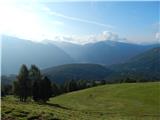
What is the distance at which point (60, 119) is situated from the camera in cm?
2145

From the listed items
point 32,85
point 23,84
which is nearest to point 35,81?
point 32,85

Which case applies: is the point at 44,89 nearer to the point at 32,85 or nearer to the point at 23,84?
the point at 32,85

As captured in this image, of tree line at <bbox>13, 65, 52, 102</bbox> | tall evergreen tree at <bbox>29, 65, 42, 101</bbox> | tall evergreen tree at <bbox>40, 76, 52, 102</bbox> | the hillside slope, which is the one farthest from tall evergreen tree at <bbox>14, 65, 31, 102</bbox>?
the hillside slope

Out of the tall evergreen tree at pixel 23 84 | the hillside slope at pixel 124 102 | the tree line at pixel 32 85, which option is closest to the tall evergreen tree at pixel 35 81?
the tree line at pixel 32 85

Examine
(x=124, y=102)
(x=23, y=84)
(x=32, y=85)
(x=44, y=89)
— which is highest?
(x=23, y=84)

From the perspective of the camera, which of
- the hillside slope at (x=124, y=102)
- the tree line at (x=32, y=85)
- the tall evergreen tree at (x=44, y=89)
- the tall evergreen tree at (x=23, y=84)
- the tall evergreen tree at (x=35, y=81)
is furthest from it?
the tall evergreen tree at (x=44, y=89)

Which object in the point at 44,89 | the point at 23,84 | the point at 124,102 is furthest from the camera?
the point at 124,102

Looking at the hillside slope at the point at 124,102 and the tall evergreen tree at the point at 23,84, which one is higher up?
the tall evergreen tree at the point at 23,84

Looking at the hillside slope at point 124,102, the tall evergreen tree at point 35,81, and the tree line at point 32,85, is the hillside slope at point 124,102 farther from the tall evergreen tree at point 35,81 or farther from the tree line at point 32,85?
the tall evergreen tree at point 35,81

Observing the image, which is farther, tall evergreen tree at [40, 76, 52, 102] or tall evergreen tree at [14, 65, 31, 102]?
tall evergreen tree at [40, 76, 52, 102]

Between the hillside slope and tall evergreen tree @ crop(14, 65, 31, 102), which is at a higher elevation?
tall evergreen tree @ crop(14, 65, 31, 102)

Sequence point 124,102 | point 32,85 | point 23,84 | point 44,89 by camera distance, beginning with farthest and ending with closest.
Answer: point 124,102 < point 44,89 < point 32,85 < point 23,84

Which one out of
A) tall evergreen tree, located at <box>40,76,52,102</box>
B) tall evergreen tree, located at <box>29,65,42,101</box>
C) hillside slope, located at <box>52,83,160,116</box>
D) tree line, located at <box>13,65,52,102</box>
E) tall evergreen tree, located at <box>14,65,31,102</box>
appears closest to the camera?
hillside slope, located at <box>52,83,160,116</box>

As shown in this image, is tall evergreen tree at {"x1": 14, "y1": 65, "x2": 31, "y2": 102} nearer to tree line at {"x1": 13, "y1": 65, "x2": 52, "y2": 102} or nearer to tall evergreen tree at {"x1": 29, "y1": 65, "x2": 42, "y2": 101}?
tree line at {"x1": 13, "y1": 65, "x2": 52, "y2": 102}
